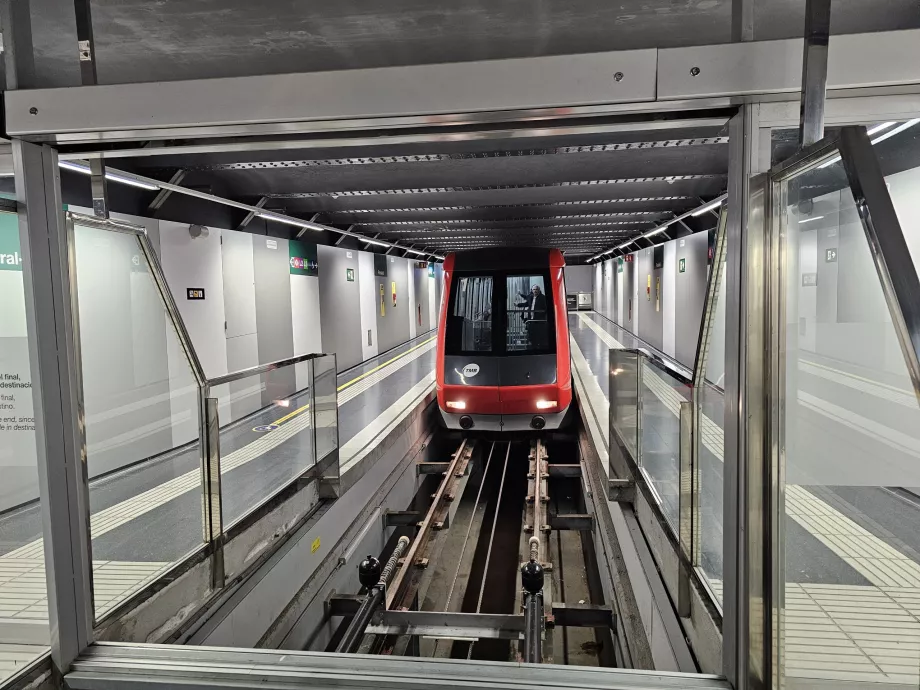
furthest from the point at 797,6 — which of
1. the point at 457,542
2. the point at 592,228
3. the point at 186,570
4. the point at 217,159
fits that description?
the point at 592,228

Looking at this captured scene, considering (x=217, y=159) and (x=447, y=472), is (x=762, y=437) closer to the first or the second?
(x=217, y=159)

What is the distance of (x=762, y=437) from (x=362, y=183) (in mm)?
5083

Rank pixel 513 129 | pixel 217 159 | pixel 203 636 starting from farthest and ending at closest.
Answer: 1. pixel 217 159
2. pixel 203 636
3. pixel 513 129

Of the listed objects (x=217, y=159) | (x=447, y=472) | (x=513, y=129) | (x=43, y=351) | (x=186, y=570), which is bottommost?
(x=447, y=472)

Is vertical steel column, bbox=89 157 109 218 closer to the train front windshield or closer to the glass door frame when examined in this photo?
the glass door frame

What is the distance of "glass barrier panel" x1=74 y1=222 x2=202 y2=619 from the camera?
2936mm

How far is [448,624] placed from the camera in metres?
4.19

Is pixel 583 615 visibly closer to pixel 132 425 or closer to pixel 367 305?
pixel 132 425

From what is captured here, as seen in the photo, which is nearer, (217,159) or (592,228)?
(217,159)

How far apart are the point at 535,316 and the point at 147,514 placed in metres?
5.09

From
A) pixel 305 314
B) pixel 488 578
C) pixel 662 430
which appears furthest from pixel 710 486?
pixel 305 314

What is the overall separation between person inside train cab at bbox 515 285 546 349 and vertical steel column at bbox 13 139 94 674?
19.6 ft

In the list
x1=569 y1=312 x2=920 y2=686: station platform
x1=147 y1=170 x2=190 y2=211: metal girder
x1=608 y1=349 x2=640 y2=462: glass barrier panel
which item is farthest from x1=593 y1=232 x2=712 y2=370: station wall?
x1=147 y1=170 x2=190 y2=211: metal girder

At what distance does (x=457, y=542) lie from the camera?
6496mm
